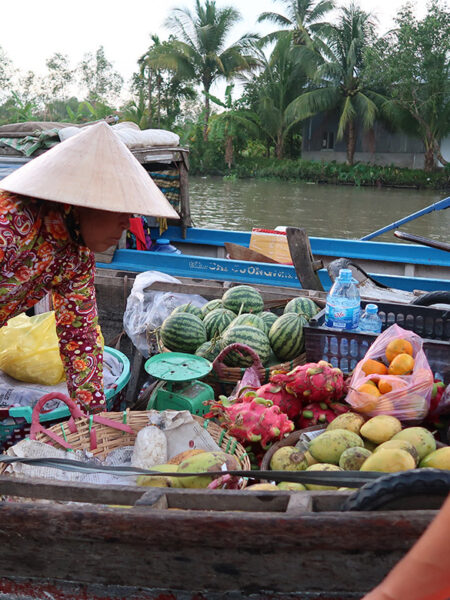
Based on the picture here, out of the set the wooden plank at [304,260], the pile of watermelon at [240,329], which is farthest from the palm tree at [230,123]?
the pile of watermelon at [240,329]

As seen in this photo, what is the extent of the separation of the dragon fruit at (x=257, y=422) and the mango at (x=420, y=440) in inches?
16.7

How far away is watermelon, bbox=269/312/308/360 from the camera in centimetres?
307

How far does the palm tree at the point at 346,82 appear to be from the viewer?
23231 mm

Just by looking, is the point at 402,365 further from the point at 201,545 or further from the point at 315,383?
the point at 201,545

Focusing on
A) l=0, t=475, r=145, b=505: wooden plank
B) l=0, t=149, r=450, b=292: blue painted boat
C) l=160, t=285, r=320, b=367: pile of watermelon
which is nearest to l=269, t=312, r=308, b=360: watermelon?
l=160, t=285, r=320, b=367: pile of watermelon

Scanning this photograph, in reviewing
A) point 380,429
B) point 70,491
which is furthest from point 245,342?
point 70,491

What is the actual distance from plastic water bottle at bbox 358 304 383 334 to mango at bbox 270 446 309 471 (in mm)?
973

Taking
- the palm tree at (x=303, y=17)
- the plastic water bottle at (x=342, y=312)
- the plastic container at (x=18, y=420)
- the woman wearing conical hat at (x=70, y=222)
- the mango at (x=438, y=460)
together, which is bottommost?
the plastic container at (x=18, y=420)

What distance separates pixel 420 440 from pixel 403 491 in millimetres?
673

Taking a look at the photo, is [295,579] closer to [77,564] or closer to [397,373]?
[77,564]

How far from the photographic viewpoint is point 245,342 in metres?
2.97

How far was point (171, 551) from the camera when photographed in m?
1.24

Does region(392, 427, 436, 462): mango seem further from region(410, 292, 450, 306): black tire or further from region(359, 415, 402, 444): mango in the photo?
region(410, 292, 450, 306): black tire

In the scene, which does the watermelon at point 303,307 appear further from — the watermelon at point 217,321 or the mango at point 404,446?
the mango at point 404,446
